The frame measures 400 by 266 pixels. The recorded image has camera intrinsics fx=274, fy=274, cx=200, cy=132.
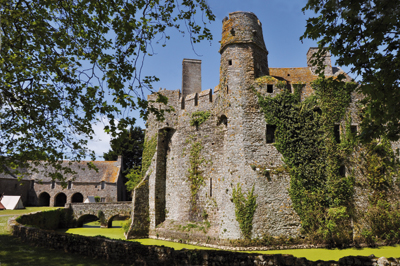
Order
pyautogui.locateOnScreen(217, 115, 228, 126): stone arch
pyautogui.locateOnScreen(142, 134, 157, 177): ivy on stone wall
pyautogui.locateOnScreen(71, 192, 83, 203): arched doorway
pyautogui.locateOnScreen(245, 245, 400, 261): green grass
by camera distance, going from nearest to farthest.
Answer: pyautogui.locateOnScreen(245, 245, 400, 261): green grass, pyautogui.locateOnScreen(217, 115, 228, 126): stone arch, pyautogui.locateOnScreen(142, 134, 157, 177): ivy on stone wall, pyautogui.locateOnScreen(71, 192, 83, 203): arched doorway

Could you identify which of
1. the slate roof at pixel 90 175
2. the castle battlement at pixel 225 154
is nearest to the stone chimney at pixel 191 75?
the castle battlement at pixel 225 154

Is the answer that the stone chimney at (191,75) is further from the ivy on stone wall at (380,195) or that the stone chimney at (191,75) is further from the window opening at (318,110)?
the ivy on stone wall at (380,195)

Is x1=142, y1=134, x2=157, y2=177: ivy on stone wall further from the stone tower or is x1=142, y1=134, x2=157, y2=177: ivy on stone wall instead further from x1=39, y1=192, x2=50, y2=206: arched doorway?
x1=39, y1=192, x2=50, y2=206: arched doorway

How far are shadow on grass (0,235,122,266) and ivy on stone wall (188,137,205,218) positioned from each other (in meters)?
9.03

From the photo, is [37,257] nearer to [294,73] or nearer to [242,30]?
[242,30]

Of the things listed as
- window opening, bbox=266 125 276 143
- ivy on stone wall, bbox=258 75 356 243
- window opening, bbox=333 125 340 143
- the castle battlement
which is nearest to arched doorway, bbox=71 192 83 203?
the castle battlement

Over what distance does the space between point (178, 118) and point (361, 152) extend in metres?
11.5

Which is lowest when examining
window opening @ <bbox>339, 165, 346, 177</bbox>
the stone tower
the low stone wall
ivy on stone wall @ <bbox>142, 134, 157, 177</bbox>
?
the low stone wall

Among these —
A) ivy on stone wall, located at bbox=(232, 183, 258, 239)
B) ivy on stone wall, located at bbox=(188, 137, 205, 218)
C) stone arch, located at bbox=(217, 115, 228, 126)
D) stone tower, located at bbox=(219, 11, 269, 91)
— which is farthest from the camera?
ivy on stone wall, located at bbox=(188, 137, 205, 218)

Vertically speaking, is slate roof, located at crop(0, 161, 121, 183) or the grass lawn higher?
slate roof, located at crop(0, 161, 121, 183)

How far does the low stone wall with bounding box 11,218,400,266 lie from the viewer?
264 inches

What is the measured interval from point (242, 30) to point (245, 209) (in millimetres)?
10121

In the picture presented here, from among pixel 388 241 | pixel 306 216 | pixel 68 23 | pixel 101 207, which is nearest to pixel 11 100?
pixel 68 23

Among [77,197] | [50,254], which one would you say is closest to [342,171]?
[50,254]
